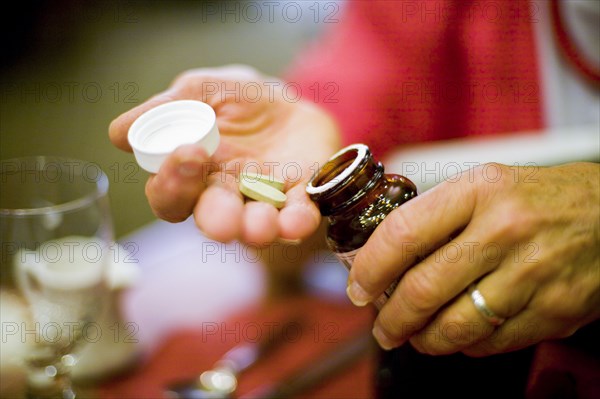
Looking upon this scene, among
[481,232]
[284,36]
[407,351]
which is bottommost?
[284,36]

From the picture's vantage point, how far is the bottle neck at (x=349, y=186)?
1.55 feet

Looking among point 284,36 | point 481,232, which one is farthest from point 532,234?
point 284,36

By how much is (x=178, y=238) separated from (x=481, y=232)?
614 mm

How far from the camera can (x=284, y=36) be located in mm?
3604

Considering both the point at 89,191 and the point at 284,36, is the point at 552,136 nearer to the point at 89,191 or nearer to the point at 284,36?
the point at 89,191

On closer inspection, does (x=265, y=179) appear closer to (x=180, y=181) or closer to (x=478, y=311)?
(x=180, y=181)

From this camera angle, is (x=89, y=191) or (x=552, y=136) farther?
(x=552, y=136)

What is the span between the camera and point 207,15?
3.68 m

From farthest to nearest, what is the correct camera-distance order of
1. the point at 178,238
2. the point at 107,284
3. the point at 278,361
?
the point at 178,238 < the point at 278,361 < the point at 107,284

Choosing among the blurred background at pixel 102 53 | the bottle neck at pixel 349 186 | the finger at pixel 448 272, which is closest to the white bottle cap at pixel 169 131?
the bottle neck at pixel 349 186

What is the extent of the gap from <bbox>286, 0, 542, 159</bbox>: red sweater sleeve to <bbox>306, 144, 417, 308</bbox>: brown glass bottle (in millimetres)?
530

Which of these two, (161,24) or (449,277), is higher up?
(449,277)

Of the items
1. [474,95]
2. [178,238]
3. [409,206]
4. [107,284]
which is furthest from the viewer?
[474,95]

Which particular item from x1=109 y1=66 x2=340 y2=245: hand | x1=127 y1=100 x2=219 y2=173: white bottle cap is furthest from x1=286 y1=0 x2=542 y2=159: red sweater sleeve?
x1=127 y1=100 x2=219 y2=173: white bottle cap
